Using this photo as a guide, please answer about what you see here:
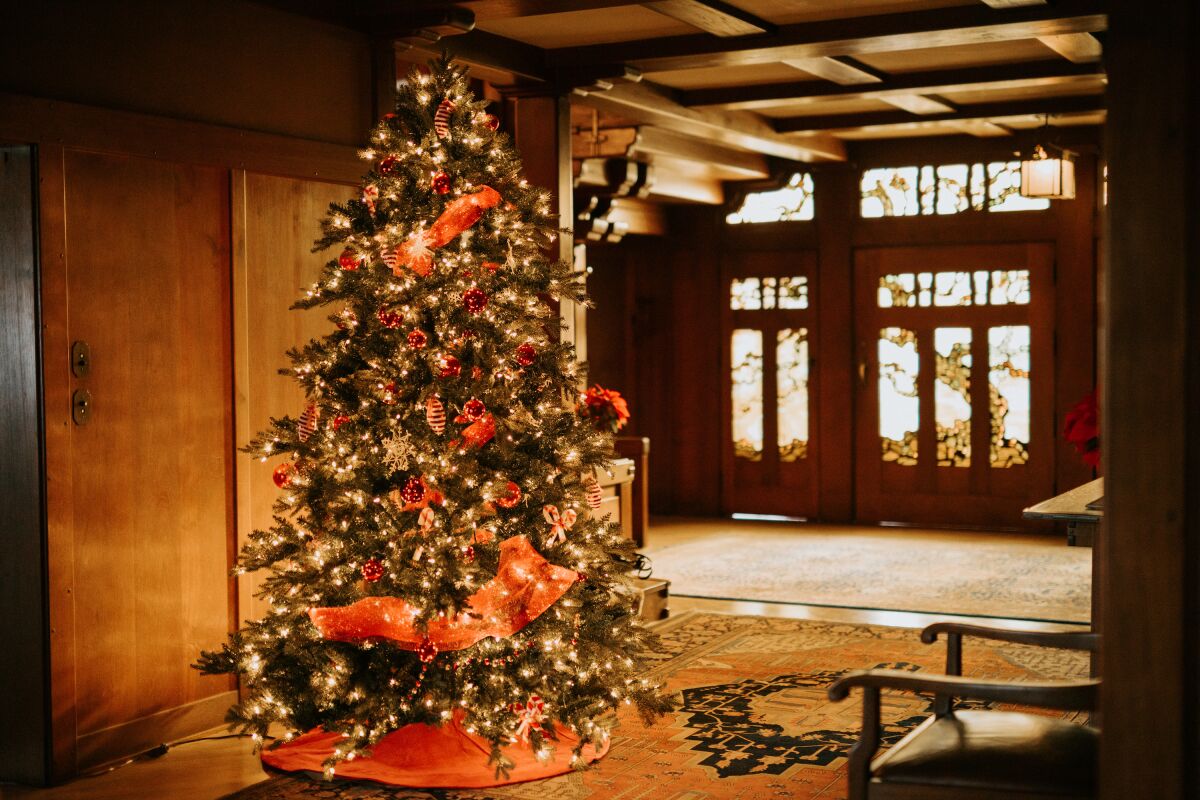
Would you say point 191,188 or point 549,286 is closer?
point 549,286

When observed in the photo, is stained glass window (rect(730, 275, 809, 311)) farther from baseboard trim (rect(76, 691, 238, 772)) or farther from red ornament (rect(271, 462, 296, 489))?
red ornament (rect(271, 462, 296, 489))

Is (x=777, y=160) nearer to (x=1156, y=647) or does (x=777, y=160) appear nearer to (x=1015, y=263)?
(x=1015, y=263)

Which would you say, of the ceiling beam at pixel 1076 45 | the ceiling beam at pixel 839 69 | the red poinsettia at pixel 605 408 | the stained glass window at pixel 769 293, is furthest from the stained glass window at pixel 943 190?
the red poinsettia at pixel 605 408

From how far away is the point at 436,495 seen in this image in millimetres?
4016

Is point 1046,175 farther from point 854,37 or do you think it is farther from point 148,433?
point 148,433

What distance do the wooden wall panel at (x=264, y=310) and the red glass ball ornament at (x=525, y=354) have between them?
1076mm

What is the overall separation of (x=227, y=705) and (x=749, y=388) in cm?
633

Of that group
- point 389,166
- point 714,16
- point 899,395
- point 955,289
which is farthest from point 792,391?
point 389,166

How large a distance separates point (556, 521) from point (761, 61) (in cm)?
286

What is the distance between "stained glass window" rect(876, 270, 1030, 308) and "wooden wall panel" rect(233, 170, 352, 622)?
581 cm

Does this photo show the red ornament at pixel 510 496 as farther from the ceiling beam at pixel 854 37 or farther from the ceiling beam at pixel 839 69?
the ceiling beam at pixel 839 69

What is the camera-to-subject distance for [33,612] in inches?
159

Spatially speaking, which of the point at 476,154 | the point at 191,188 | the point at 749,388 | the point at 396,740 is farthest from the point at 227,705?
the point at 749,388

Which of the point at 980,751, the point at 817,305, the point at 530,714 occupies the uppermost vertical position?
the point at 817,305
